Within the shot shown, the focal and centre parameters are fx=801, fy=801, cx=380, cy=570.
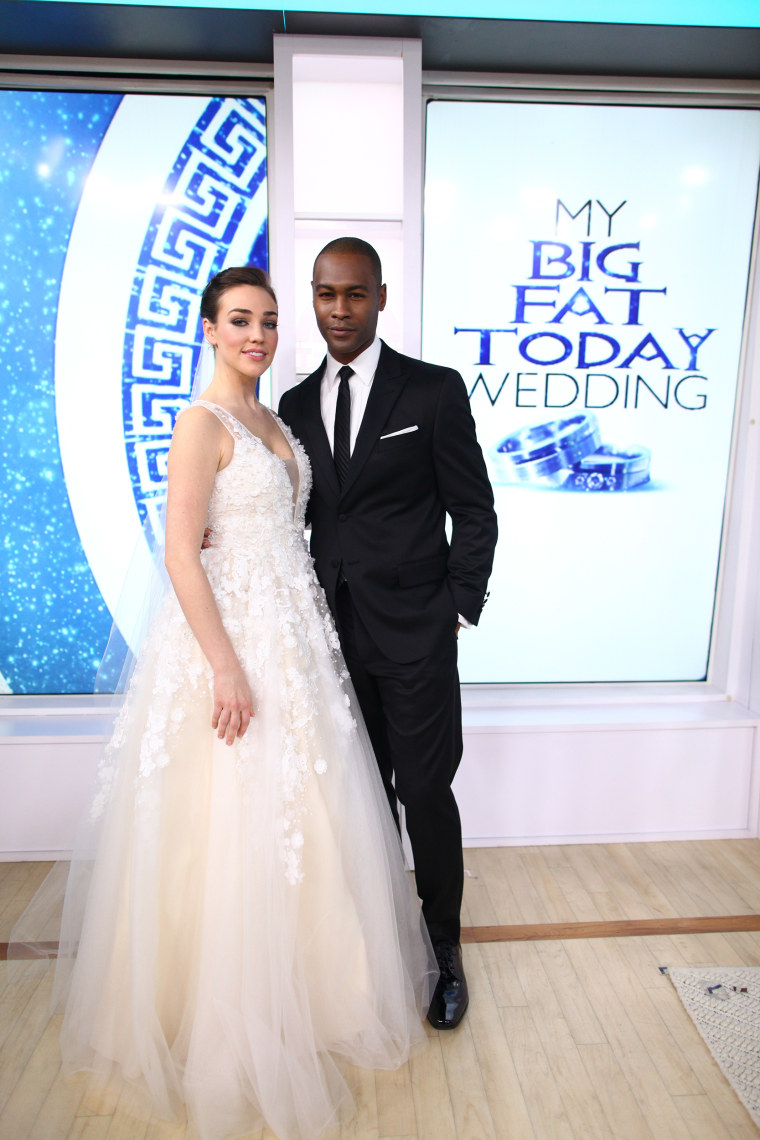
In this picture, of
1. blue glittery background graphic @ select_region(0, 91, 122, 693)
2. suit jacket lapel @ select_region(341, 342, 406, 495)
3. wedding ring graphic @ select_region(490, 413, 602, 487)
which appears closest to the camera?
suit jacket lapel @ select_region(341, 342, 406, 495)

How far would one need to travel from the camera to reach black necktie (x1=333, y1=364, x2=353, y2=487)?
6.43 feet

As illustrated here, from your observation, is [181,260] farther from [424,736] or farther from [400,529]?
[424,736]

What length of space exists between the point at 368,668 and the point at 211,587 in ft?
1.58

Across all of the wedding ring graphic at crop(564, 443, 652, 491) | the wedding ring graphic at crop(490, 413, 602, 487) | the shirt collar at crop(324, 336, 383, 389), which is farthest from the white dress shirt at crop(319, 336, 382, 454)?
the wedding ring graphic at crop(564, 443, 652, 491)

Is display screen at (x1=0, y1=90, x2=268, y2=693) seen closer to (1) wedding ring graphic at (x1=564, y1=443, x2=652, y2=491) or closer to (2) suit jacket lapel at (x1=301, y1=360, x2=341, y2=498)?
(2) suit jacket lapel at (x1=301, y1=360, x2=341, y2=498)

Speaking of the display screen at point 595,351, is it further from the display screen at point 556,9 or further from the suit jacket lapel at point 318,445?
the suit jacket lapel at point 318,445

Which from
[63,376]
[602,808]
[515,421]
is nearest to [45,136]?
[63,376]

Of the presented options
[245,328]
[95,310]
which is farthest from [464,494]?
[95,310]

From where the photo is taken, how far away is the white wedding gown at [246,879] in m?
1.69

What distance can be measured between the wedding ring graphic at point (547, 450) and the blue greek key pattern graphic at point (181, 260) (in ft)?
3.61

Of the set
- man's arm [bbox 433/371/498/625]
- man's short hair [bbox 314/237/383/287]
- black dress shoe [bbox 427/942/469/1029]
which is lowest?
black dress shoe [bbox 427/942/469/1029]

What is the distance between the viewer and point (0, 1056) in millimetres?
1886

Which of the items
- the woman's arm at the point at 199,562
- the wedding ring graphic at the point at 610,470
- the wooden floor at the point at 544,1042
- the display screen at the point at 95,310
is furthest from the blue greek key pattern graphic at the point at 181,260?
the wooden floor at the point at 544,1042

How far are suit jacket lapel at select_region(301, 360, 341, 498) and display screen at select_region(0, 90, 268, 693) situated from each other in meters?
0.85
